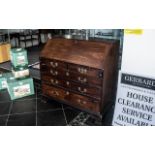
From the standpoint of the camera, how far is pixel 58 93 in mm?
2873

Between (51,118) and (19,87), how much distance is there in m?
0.91

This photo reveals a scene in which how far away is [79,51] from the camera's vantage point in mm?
2486

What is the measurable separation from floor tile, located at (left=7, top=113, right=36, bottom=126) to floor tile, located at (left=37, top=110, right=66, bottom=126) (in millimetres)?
86

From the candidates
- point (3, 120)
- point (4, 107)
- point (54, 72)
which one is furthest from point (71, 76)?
point (4, 107)

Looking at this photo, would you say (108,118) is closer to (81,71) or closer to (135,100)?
(135,100)

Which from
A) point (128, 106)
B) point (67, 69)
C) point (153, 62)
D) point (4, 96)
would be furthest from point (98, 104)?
point (4, 96)

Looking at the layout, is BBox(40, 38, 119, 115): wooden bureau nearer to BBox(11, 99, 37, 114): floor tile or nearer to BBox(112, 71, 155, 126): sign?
BBox(112, 71, 155, 126): sign

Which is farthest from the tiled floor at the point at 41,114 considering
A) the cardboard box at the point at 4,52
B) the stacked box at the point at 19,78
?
the cardboard box at the point at 4,52

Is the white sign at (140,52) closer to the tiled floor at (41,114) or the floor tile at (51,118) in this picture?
the tiled floor at (41,114)

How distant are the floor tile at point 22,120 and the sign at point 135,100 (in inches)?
49.3

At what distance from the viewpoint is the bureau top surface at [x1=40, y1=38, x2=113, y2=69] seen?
2296mm

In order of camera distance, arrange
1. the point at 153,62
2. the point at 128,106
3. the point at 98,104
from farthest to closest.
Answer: the point at 98,104 < the point at 128,106 < the point at 153,62

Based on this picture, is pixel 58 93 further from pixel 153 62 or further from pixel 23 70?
pixel 153 62
